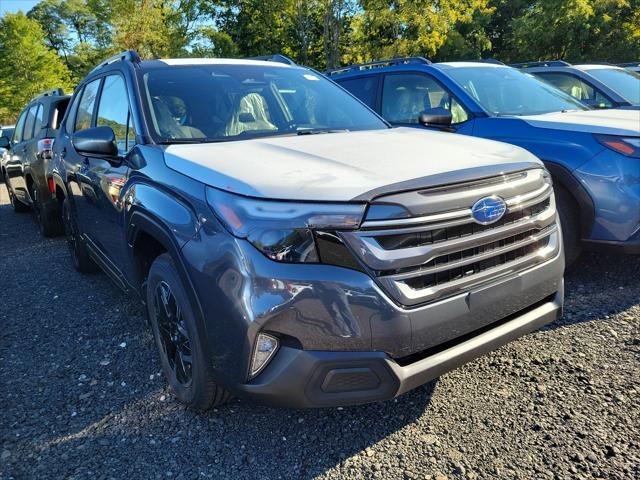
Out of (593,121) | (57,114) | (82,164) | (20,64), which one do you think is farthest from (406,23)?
(20,64)

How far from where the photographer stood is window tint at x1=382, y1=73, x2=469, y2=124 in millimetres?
4844

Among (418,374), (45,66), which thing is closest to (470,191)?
(418,374)

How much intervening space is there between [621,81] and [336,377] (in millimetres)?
7132

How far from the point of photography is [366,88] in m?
5.86

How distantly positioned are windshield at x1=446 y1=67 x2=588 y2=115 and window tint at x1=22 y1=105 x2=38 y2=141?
5630 millimetres

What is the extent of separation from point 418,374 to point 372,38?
1620 cm

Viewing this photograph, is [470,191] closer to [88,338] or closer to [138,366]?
[138,366]

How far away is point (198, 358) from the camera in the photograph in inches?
88.9

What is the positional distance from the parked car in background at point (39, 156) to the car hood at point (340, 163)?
11.4 feet

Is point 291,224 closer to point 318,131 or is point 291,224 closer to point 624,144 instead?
point 318,131

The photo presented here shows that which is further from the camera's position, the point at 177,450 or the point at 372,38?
the point at 372,38

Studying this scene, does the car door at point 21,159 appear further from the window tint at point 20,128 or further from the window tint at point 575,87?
the window tint at point 575,87

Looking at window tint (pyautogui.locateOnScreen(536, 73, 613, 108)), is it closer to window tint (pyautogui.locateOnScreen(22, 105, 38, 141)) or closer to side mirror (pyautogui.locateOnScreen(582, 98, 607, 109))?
side mirror (pyautogui.locateOnScreen(582, 98, 607, 109))

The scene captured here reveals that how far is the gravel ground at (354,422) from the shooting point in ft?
7.18
